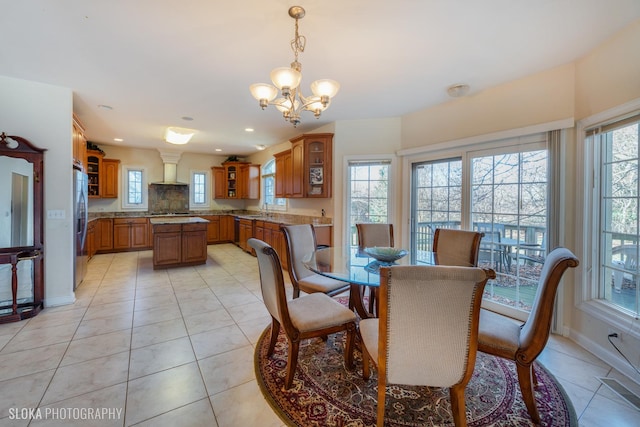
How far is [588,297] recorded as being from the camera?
239cm

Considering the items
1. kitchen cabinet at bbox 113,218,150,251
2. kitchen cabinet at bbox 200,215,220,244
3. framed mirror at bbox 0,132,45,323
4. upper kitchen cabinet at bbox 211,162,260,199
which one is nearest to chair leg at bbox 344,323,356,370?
framed mirror at bbox 0,132,45,323

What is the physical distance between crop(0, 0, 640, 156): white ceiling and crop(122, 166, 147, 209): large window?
147 inches

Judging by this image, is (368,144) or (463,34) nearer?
(463,34)

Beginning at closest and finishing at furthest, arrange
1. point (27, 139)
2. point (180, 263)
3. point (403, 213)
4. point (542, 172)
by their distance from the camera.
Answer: point (542, 172) < point (27, 139) < point (403, 213) < point (180, 263)

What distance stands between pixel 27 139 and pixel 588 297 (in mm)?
5823

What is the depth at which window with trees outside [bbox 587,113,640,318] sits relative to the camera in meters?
2.06

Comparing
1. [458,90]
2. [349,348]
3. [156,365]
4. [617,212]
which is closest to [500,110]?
[458,90]

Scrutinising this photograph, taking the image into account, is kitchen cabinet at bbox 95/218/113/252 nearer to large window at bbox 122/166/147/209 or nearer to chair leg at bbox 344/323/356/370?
large window at bbox 122/166/147/209

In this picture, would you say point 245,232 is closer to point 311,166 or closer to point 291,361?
point 311,166

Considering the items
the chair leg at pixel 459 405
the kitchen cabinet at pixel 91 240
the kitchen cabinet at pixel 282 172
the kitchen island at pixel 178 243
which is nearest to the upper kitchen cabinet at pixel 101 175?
the kitchen cabinet at pixel 91 240

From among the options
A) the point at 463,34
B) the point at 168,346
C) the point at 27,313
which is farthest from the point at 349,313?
the point at 27,313

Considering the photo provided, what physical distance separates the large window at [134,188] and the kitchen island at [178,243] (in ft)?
8.04

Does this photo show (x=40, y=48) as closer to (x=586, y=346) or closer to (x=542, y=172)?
(x=542, y=172)

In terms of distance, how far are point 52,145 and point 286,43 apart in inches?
116
